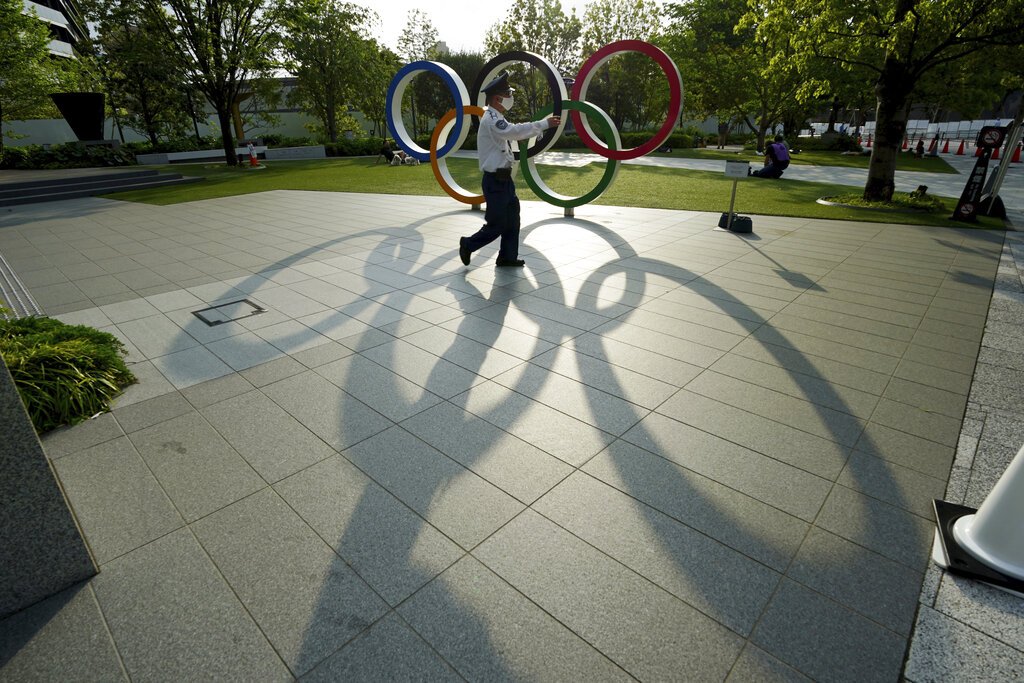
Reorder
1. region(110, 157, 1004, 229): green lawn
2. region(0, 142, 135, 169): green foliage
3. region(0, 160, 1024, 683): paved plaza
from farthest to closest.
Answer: region(0, 142, 135, 169): green foliage → region(110, 157, 1004, 229): green lawn → region(0, 160, 1024, 683): paved plaza

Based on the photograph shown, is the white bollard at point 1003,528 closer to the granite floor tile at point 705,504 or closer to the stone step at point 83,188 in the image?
the granite floor tile at point 705,504

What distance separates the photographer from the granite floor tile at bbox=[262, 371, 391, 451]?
3.54 metres

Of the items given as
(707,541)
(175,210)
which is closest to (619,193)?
(175,210)

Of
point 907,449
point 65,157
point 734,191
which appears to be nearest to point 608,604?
point 907,449

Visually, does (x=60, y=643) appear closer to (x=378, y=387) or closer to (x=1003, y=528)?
(x=378, y=387)

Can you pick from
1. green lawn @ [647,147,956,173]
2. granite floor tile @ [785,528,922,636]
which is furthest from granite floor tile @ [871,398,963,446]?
green lawn @ [647,147,956,173]

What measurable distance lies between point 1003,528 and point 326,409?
3.99 metres

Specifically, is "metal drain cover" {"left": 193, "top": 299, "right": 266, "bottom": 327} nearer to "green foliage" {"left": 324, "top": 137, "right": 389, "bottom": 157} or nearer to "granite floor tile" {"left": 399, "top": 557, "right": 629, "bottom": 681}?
"granite floor tile" {"left": 399, "top": 557, "right": 629, "bottom": 681}

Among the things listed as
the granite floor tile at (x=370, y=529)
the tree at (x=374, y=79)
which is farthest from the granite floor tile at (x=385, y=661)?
the tree at (x=374, y=79)

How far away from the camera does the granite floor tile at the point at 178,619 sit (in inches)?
79.4

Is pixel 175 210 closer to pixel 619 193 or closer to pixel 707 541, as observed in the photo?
pixel 619 193

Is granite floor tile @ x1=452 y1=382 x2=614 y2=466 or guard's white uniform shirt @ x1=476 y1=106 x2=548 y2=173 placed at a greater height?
guard's white uniform shirt @ x1=476 y1=106 x2=548 y2=173

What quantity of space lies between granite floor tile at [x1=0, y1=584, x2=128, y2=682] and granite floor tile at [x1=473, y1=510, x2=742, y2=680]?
158cm

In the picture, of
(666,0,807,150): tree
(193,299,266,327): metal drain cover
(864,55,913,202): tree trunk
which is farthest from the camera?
(666,0,807,150): tree
